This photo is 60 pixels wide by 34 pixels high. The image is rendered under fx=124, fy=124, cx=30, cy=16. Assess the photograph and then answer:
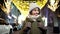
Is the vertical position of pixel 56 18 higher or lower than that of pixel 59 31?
higher

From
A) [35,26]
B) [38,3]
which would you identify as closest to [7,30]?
[35,26]

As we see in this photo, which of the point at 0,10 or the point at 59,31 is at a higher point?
the point at 0,10

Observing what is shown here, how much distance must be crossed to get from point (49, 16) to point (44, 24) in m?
0.08

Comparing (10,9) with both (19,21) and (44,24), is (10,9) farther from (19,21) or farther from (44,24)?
(44,24)

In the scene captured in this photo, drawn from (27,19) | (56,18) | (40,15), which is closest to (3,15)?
(27,19)

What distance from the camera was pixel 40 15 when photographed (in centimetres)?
107

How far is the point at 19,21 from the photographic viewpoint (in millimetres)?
1069

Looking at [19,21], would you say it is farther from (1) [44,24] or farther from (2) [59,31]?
(2) [59,31]

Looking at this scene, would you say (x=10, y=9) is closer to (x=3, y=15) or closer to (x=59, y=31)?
(x=3, y=15)

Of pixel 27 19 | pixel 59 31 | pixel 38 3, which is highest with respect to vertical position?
pixel 38 3

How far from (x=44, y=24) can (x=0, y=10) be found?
40cm

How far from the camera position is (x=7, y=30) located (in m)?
1.06

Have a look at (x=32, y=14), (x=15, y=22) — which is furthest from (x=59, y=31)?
(x=15, y=22)

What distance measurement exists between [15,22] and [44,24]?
250 mm
